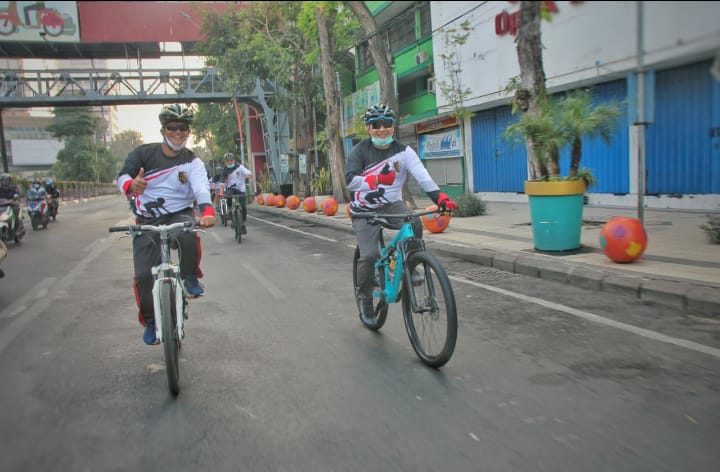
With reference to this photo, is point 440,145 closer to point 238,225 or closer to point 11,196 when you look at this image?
point 238,225

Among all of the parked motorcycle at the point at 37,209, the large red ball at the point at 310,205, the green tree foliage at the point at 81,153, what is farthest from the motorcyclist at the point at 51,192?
the green tree foliage at the point at 81,153

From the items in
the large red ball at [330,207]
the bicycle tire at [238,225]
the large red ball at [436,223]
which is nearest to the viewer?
the large red ball at [436,223]

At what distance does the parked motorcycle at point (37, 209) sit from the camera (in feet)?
56.4

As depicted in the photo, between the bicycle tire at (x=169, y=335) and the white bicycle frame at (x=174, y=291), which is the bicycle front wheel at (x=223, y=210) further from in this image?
the bicycle tire at (x=169, y=335)

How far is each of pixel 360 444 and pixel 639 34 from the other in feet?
16.3

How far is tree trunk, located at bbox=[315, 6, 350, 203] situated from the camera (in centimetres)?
1914

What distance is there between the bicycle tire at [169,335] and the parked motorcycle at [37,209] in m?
15.6

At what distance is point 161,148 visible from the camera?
443 cm

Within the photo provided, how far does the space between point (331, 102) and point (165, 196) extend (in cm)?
1638

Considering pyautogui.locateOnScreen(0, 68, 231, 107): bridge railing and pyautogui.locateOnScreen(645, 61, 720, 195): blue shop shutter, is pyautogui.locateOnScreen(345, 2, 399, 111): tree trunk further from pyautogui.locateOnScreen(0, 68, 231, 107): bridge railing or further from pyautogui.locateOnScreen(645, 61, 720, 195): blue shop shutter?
pyautogui.locateOnScreen(0, 68, 231, 107): bridge railing

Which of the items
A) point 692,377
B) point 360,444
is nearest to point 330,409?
point 360,444

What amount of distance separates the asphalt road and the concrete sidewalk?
0.25 metres

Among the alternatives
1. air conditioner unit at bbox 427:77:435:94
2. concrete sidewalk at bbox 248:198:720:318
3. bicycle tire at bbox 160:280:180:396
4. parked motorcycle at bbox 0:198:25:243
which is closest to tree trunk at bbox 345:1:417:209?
concrete sidewalk at bbox 248:198:720:318

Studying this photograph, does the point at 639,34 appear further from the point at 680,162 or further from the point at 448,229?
the point at 680,162
